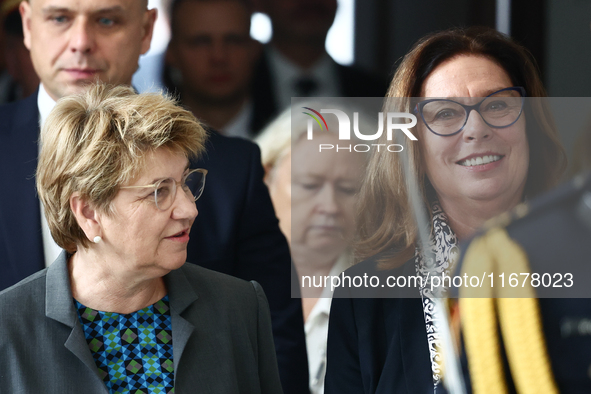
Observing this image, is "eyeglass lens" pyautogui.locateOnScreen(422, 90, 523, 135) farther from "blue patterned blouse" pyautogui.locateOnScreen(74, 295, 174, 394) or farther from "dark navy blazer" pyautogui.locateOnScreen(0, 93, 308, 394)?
"blue patterned blouse" pyautogui.locateOnScreen(74, 295, 174, 394)

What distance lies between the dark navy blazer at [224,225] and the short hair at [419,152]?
379 mm

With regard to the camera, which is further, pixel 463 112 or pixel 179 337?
pixel 463 112

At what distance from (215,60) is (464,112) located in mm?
1027

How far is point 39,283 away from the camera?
5.08 feet

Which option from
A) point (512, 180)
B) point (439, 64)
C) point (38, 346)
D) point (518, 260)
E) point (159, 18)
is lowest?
point (38, 346)

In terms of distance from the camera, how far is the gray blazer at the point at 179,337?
1423 millimetres

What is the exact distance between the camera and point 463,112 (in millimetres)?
2240

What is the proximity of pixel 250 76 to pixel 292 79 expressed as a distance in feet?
0.58

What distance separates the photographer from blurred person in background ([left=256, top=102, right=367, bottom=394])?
2.44 meters

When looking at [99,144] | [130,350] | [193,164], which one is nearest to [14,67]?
[193,164]

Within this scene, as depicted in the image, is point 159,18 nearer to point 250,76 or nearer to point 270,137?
point 250,76

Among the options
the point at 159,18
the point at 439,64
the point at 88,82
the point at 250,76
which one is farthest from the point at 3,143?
the point at 439,64

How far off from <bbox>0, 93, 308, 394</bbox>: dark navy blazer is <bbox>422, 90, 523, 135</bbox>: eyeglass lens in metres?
0.73

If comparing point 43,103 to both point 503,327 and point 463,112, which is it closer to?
point 463,112
